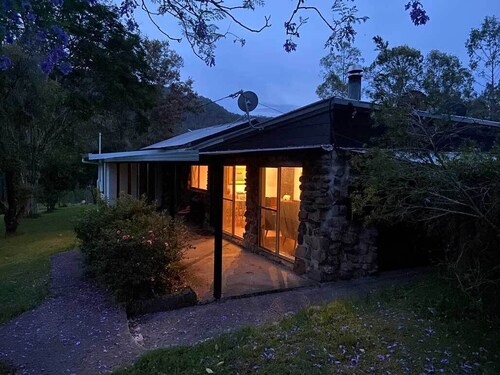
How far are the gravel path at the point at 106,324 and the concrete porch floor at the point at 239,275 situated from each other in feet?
1.38

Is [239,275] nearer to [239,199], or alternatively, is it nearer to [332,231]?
[332,231]

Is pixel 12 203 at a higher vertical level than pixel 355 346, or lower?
higher

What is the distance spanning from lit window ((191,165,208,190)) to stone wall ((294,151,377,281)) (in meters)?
5.88

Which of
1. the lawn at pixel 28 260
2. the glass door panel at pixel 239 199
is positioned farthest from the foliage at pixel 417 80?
the lawn at pixel 28 260

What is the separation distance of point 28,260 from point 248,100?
609 cm

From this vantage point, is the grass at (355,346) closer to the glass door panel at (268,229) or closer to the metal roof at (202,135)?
the glass door panel at (268,229)

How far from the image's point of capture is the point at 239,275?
7.43m

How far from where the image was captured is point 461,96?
4.95 meters

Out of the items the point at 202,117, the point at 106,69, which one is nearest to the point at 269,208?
the point at 106,69

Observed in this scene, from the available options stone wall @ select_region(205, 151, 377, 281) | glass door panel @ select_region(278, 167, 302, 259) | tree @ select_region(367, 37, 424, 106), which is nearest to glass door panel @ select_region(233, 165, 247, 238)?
glass door panel @ select_region(278, 167, 302, 259)

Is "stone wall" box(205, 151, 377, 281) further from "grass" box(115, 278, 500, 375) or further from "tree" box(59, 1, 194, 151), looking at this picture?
"tree" box(59, 1, 194, 151)

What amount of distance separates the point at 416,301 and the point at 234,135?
12.3 ft

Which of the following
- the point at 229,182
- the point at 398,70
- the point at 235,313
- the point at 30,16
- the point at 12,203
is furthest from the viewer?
the point at 12,203

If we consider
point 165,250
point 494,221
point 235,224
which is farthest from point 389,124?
point 235,224
